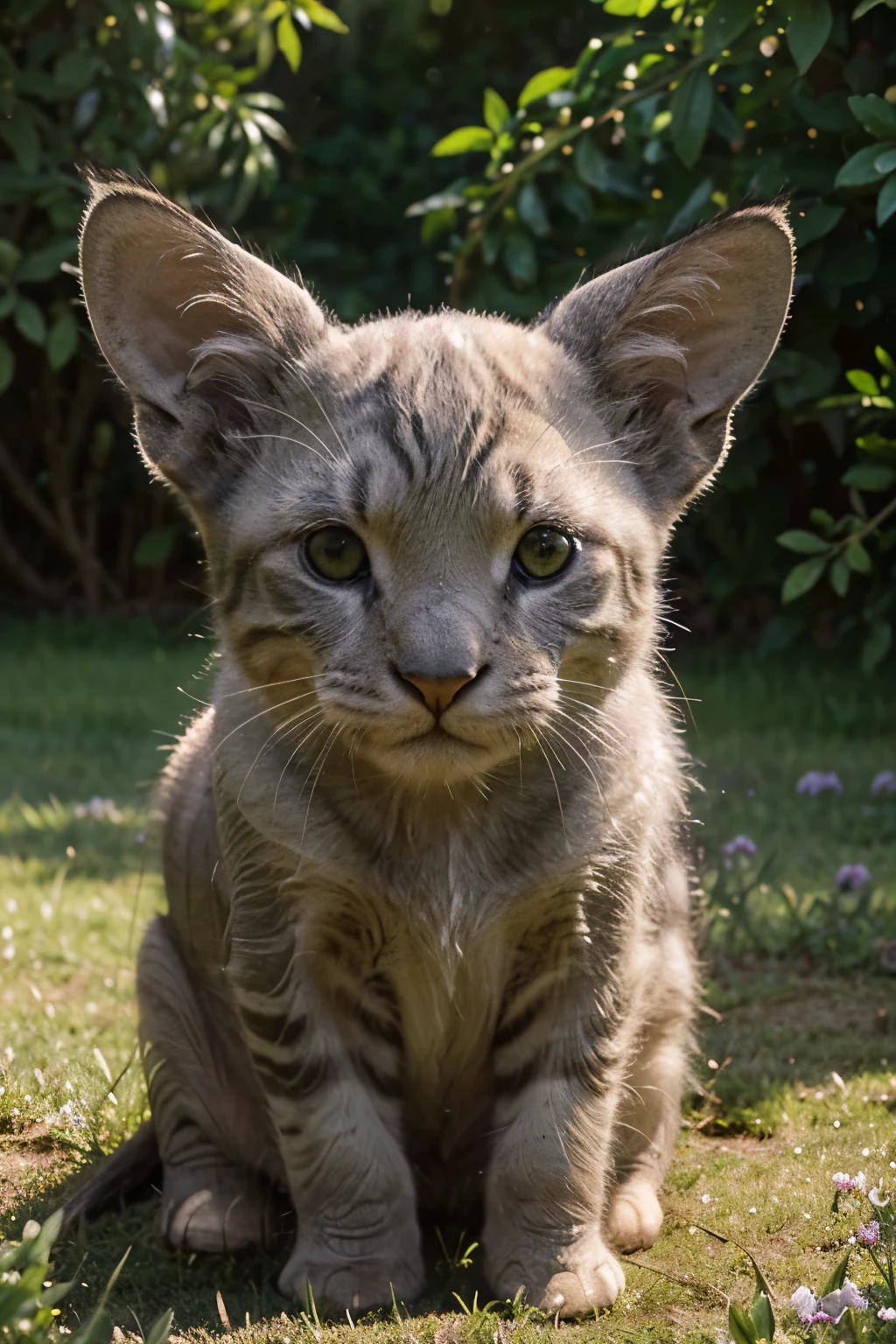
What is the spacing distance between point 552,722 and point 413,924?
0.41 metres

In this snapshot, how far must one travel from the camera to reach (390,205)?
8.39 meters

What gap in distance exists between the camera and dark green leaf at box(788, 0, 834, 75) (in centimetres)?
358

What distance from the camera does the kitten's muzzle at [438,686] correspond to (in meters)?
2.21

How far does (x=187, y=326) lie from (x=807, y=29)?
Result: 6.11 ft

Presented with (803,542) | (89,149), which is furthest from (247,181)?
(803,542)

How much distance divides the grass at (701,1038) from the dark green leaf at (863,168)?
1359 millimetres

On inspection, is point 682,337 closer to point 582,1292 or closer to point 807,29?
point 807,29

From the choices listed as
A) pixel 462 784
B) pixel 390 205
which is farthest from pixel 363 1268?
pixel 390 205

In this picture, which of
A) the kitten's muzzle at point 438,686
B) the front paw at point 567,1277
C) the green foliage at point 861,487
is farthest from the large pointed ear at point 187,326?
the green foliage at point 861,487

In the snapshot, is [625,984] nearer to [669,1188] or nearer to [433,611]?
[669,1188]

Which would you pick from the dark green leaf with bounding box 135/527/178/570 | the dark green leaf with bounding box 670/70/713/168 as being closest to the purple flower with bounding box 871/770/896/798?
the dark green leaf with bounding box 670/70/713/168

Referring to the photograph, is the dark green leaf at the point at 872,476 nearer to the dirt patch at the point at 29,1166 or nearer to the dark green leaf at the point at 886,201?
the dark green leaf at the point at 886,201

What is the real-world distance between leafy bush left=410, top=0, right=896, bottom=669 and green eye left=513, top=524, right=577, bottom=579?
84 centimetres

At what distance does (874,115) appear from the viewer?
11.9 feet
